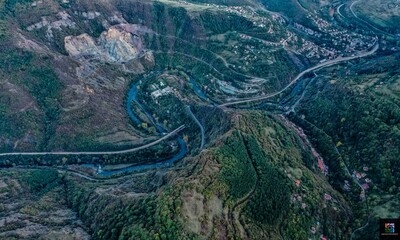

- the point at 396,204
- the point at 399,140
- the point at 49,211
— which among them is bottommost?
the point at 49,211

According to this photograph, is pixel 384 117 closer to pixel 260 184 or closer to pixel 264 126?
pixel 264 126

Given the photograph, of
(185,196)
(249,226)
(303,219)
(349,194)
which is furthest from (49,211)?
(349,194)

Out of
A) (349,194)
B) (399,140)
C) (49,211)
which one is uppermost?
(399,140)

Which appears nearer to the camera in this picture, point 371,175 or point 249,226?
point 249,226

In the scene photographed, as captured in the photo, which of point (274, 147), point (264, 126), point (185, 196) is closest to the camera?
point (185, 196)

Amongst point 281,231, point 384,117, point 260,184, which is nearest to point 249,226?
point 281,231

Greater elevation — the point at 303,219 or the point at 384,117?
the point at 384,117

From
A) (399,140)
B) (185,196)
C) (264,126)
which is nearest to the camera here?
(185,196)

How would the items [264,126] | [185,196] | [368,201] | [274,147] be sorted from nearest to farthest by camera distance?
[185,196] → [368,201] → [274,147] → [264,126]

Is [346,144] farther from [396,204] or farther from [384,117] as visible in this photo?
[396,204]
